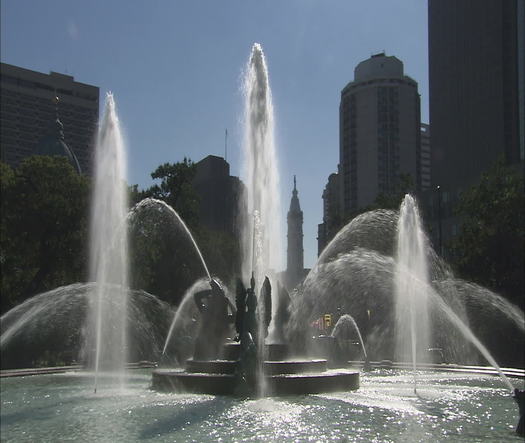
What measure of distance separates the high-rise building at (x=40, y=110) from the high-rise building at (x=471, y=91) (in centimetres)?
8378

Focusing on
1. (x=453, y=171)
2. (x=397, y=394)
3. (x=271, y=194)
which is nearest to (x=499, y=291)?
(x=271, y=194)

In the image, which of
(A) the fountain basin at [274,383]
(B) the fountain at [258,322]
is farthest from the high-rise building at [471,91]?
(A) the fountain basin at [274,383]

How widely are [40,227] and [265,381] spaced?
2731cm

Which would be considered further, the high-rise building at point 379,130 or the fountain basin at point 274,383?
the high-rise building at point 379,130

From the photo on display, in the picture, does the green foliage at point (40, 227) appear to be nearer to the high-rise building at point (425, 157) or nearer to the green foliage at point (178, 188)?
the green foliage at point (178, 188)

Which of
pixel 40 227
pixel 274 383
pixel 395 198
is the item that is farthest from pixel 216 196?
pixel 274 383

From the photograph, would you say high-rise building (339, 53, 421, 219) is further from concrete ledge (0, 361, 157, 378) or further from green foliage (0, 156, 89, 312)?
concrete ledge (0, 361, 157, 378)

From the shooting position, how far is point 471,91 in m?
111

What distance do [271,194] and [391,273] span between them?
22.8 metres

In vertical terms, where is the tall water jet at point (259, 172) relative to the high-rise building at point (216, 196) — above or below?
below

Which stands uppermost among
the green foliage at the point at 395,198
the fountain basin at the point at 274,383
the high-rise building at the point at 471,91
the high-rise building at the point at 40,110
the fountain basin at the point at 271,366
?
the high-rise building at the point at 40,110

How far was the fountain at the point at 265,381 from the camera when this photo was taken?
45.1 ft

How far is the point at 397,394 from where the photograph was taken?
19.2 metres

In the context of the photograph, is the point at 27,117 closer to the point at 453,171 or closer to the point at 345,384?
the point at 453,171
